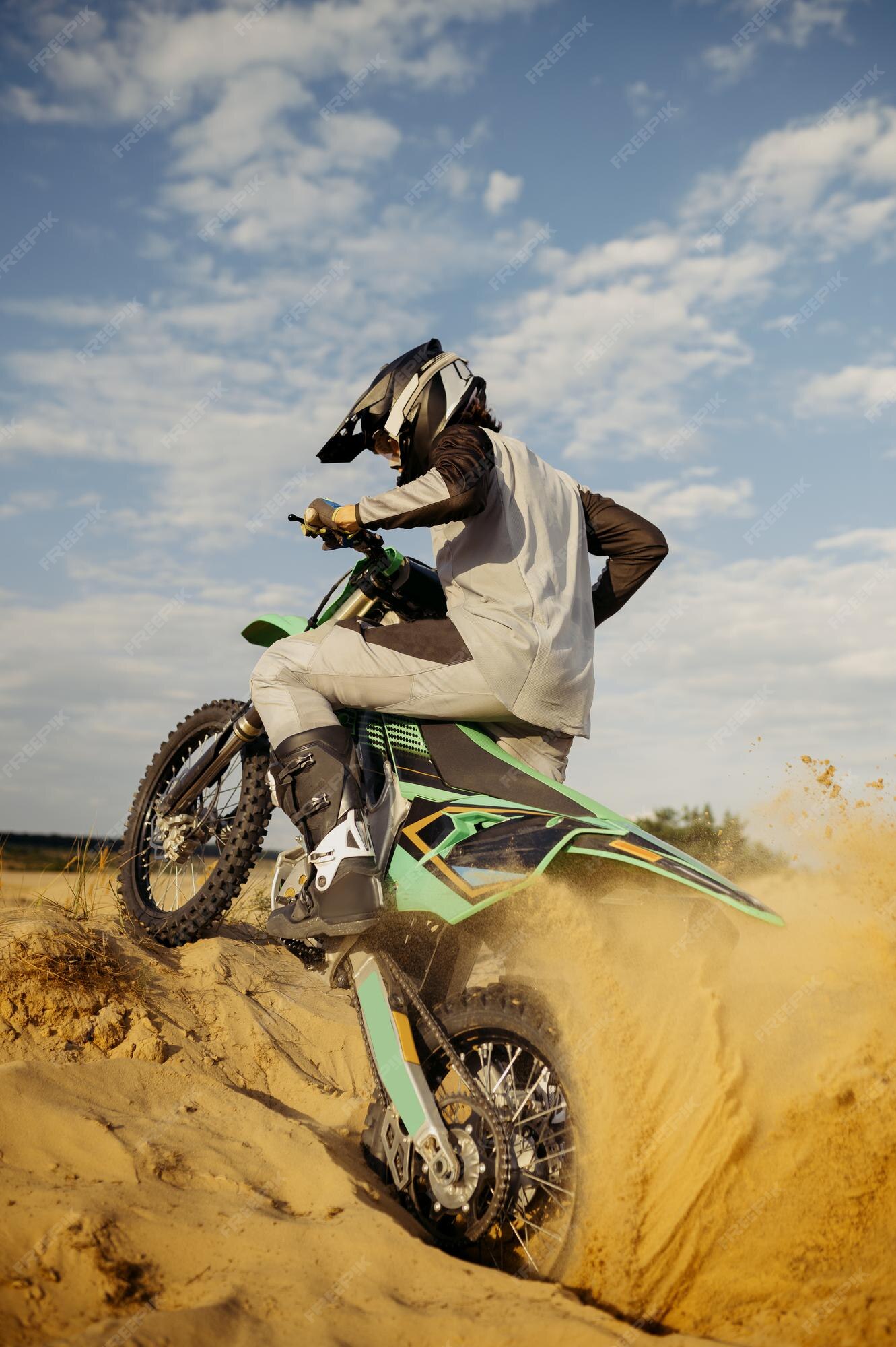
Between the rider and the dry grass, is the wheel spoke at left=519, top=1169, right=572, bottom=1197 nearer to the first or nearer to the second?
the rider

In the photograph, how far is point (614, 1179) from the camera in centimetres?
261

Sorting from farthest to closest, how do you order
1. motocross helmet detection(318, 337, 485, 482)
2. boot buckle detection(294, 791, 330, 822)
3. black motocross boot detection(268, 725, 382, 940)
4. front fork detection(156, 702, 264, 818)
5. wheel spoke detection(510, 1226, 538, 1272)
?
1. front fork detection(156, 702, 264, 818)
2. motocross helmet detection(318, 337, 485, 482)
3. boot buckle detection(294, 791, 330, 822)
4. black motocross boot detection(268, 725, 382, 940)
5. wheel spoke detection(510, 1226, 538, 1272)

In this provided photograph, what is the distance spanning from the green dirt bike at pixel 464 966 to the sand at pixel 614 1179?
0.11 m

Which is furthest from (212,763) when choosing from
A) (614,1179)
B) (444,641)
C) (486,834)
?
(614,1179)

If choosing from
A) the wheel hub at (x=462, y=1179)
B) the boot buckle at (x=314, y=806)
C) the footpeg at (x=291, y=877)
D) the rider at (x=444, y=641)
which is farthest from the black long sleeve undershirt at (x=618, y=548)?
the wheel hub at (x=462, y=1179)

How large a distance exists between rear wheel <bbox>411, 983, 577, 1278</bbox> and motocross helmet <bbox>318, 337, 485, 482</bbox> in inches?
77.3

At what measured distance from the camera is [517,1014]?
2.88 metres

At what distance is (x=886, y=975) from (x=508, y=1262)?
1.42m

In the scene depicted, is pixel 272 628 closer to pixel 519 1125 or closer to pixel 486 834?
pixel 486 834

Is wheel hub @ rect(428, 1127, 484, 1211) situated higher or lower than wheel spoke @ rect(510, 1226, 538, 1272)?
higher

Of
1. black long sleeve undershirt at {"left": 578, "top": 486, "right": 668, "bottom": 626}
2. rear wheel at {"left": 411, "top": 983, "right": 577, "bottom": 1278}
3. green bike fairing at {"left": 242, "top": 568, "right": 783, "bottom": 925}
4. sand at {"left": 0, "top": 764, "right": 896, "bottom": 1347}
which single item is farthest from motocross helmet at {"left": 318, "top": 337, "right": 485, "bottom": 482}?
rear wheel at {"left": 411, "top": 983, "right": 577, "bottom": 1278}

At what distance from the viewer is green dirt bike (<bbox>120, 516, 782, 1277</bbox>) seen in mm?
2721

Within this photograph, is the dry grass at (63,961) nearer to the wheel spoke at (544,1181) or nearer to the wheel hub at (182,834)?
the wheel hub at (182,834)

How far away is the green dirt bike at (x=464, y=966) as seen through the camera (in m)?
2.72
